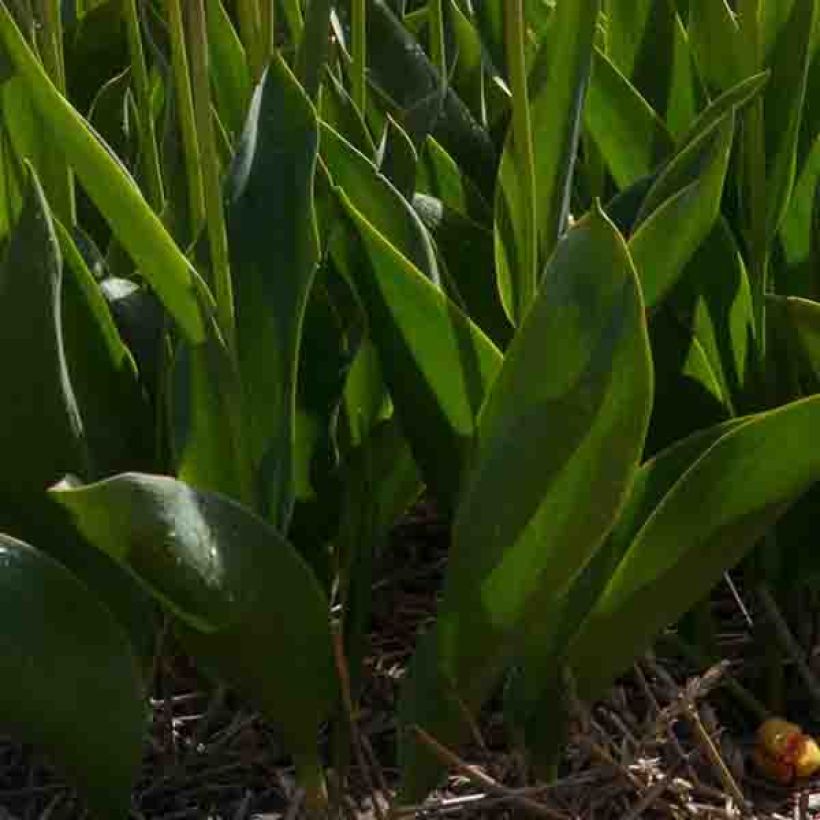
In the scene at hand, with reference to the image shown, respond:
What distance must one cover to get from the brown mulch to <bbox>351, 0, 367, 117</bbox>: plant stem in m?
0.39

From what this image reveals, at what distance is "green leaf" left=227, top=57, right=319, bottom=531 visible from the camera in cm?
114

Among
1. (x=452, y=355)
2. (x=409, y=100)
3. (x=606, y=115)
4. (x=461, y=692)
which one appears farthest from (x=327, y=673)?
(x=409, y=100)

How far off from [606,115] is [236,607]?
0.52m

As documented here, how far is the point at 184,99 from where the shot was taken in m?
1.07

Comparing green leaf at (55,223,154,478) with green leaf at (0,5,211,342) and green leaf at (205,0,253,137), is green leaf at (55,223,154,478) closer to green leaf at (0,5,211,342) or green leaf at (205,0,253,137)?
green leaf at (0,5,211,342)

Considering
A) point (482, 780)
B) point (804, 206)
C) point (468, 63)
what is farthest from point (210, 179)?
point (468, 63)

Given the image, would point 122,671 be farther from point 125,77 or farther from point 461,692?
point 125,77

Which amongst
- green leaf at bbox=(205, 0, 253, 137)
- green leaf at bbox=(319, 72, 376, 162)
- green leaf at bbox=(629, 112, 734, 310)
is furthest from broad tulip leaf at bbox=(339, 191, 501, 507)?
green leaf at bbox=(205, 0, 253, 137)

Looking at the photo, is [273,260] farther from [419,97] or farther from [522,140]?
[419,97]

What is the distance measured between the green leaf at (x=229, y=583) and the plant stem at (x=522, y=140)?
0.71ft

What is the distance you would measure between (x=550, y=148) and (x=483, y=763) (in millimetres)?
405

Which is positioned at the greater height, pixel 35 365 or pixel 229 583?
pixel 35 365

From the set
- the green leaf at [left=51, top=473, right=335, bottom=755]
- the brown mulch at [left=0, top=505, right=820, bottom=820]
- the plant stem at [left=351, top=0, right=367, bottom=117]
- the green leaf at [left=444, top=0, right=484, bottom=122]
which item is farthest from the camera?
the green leaf at [left=444, top=0, right=484, bottom=122]

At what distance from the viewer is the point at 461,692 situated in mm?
1127
